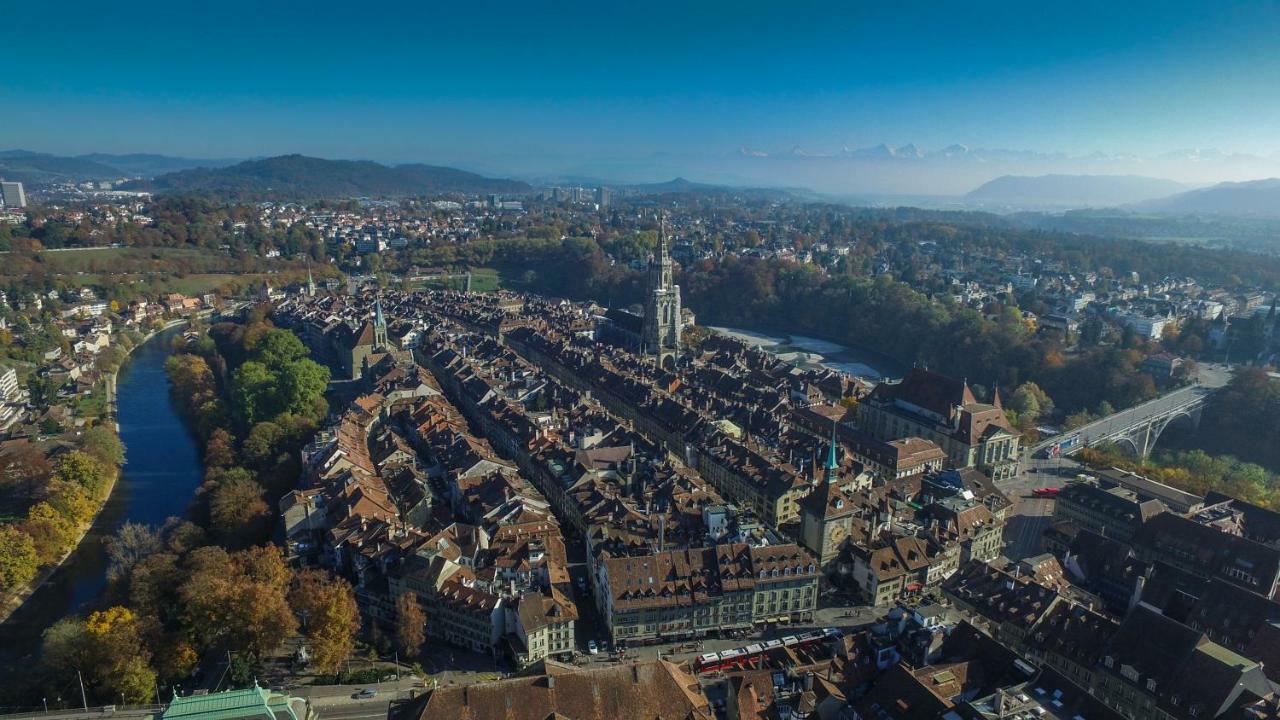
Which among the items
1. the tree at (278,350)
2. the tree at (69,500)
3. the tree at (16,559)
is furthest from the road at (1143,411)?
the tree at (69,500)

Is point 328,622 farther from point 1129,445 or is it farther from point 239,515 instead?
point 1129,445

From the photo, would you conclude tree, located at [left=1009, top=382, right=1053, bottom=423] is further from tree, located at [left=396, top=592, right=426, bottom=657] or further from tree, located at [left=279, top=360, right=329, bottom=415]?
tree, located at [left=279, top=360, right=329, bottom=415]

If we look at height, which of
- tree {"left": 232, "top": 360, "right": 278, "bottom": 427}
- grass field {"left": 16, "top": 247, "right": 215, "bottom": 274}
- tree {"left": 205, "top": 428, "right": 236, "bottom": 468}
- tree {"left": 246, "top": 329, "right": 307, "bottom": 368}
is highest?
grass field {"left": 16, "top": 247, "right": 215, "bottom": 274}

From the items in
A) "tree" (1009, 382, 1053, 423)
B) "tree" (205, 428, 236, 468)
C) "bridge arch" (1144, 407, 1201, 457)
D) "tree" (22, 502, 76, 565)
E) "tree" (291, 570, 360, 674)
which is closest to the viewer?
"tree" (291, 570, 360, 674)

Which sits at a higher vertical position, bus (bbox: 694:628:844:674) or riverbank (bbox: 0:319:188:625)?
bus (bbox: 694:628:844:674)

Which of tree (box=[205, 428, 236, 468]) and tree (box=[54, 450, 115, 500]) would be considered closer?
tree (box=[54, 450, 115, 500])

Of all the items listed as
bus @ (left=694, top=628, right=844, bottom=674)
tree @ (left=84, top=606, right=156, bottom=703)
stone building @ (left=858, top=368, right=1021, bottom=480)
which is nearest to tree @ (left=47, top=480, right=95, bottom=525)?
tree @ (left=84, top=606, right=156, bottom=703)
